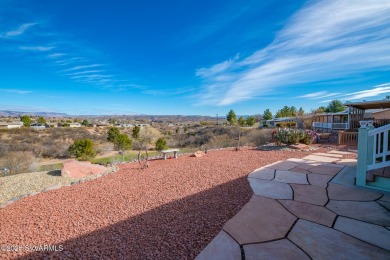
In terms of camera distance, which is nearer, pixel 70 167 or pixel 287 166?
pixel 287 166

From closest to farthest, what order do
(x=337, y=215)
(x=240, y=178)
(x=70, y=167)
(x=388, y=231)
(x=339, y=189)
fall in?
(x=388, y=231) → (x=337, y=215) → (x=339, y=189) → (x=240, y=178) → (x=70, y=167)

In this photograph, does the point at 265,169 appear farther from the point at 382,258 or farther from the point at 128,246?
the point at 128,246

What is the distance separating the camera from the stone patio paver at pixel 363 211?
2352 mm

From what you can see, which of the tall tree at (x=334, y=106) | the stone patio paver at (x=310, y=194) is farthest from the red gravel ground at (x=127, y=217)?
the tall tree at (x=334, y=106)

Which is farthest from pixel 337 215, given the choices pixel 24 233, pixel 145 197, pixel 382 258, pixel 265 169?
pixel 24 233

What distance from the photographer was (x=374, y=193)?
10.3ft

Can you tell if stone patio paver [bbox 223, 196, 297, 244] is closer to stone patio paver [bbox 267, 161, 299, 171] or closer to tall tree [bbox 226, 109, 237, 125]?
stone patio paver [bbox 267, 161, 299, 171]

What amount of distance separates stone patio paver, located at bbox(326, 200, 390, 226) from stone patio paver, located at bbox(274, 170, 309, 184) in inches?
37.4

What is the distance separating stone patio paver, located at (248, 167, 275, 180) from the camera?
164 inches

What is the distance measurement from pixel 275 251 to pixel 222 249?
1.73 feet

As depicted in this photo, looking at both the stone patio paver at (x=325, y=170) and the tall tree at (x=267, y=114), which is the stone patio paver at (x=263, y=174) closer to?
the stone patio paver at (x=325, y=170)

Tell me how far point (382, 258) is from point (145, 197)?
10.6ft

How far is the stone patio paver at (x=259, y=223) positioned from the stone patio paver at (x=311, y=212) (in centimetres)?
12

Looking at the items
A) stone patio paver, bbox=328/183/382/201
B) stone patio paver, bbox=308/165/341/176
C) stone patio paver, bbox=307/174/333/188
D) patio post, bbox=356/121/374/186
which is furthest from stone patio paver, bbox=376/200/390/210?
stone patio paver, bbox=308/165/341/176
